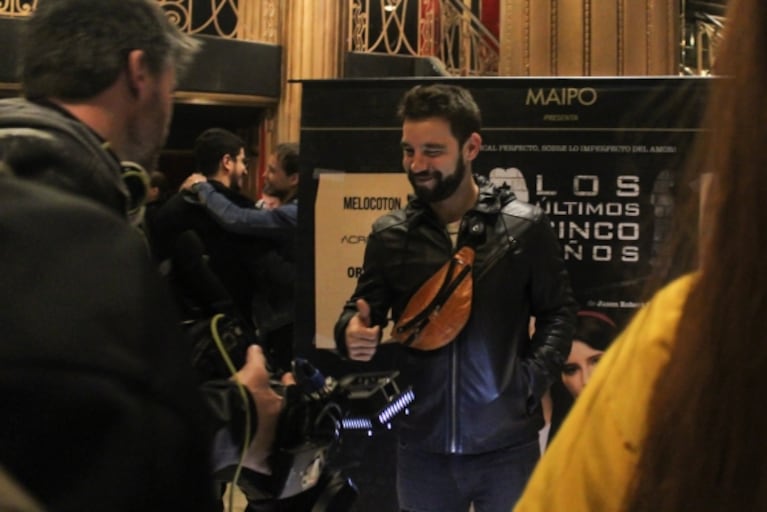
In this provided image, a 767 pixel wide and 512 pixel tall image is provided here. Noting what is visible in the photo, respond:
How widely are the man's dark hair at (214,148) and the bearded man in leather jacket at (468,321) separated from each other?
2.11 m

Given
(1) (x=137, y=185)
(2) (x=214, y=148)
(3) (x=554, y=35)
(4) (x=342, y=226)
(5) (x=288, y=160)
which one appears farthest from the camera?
(5) (x=288, y=160)

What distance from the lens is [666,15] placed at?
473 centimetres

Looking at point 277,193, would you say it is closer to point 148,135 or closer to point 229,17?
point 148,135

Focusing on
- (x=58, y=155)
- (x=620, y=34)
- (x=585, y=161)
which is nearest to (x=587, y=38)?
(x=620, y=34)

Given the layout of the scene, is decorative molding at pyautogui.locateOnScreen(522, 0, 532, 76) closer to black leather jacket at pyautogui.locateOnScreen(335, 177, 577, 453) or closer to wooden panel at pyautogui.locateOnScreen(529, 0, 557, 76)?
wooden panel at pyautogui.locateOnScreen(529, 0, 557, 76)

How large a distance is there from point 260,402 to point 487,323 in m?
1.45

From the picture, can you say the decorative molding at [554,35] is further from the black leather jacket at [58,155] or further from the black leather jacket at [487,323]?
the black leather jacket at [58,155]

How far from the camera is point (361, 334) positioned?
285 centimetres

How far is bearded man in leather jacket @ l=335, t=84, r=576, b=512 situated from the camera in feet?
9.18

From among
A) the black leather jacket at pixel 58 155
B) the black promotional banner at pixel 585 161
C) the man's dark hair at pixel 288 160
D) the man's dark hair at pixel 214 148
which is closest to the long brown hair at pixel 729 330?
the black leather jacket at pixel 58 155

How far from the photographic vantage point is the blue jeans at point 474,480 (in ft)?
9.16

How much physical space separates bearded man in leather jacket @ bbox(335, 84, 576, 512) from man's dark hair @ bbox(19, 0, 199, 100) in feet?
4.70

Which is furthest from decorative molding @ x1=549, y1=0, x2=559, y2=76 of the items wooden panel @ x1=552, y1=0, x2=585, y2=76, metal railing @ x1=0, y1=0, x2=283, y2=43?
metal railing @ x1=0, y1=0, x2=283, y2=43

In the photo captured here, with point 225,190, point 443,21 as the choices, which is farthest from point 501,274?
point 443,21
